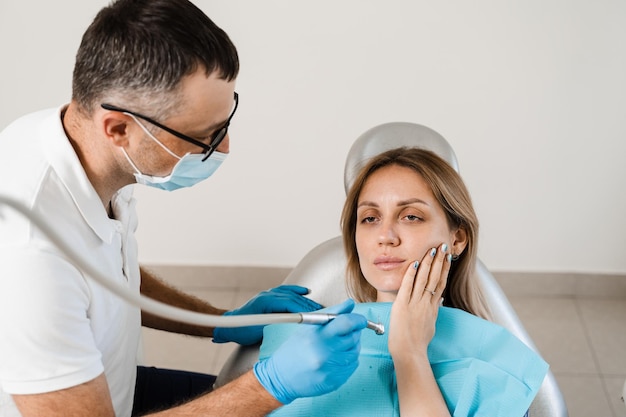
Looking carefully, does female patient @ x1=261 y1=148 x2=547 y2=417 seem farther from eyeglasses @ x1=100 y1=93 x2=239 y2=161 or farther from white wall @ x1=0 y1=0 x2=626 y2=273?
white wall @ x1=0 y1=0 x2=626 y2=273

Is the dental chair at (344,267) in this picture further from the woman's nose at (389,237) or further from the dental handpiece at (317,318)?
the dental handpiece at (317,318)

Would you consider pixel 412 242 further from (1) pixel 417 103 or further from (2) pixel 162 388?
(1) pixel 417 103

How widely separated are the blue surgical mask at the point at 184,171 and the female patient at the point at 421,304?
37cm

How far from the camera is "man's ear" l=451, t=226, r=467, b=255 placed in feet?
5.53

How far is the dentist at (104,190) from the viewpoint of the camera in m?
1.26

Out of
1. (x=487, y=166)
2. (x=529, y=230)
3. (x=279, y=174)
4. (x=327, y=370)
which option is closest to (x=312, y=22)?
(x=279, y=174)

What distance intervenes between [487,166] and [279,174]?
769mm

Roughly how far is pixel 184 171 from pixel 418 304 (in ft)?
1.75

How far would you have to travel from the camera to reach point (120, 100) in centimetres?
133

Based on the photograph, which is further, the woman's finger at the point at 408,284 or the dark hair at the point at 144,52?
the woman's finger at the point at 408,284

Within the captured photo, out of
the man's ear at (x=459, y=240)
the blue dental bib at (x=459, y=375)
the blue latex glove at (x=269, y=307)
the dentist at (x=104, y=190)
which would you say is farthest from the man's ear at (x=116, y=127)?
the man's ear at (x=459, y=240)

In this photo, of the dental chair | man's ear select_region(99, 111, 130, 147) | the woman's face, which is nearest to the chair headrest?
the dental chair

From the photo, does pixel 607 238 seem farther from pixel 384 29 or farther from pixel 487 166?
pixel 384 29

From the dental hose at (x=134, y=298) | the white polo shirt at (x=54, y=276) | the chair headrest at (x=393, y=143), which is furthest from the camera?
the chair headrest at (x=393, y=143)
